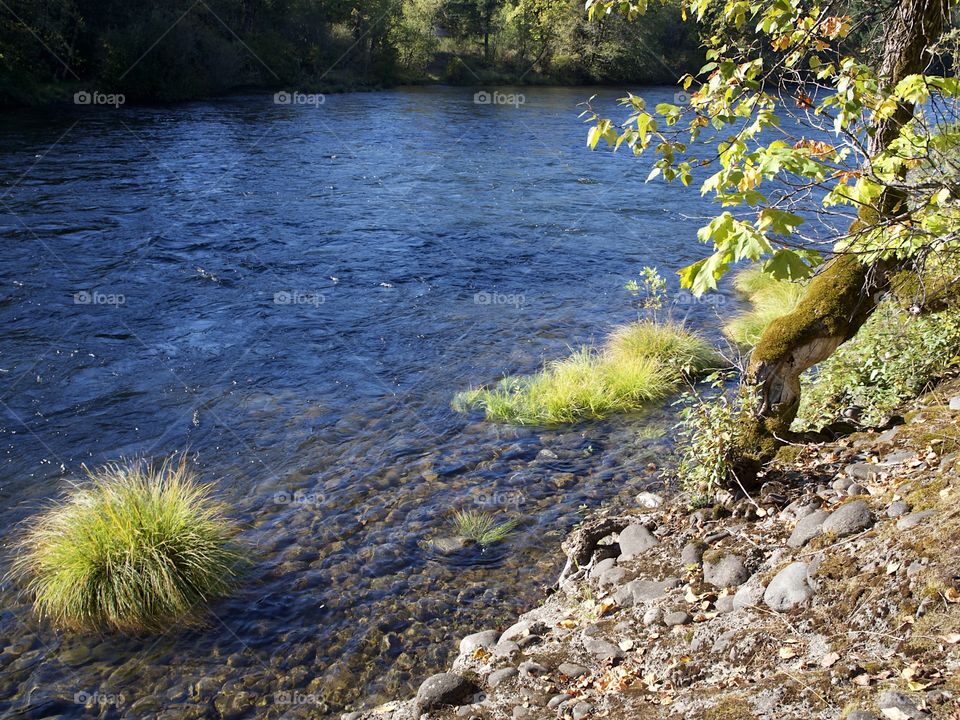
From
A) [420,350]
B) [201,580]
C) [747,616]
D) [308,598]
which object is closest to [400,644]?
[308,598]

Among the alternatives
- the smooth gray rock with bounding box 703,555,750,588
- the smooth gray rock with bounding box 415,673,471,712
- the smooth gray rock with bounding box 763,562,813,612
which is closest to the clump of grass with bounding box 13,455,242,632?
the smooth gray rock with bounding box 415,673,471,712

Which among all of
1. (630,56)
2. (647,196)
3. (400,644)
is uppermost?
(630,56)

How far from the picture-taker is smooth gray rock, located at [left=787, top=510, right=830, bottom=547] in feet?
17.1

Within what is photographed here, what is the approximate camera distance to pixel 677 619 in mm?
5039

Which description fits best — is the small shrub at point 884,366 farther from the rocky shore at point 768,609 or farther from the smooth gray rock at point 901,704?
the smooth gray rock at point 901,704

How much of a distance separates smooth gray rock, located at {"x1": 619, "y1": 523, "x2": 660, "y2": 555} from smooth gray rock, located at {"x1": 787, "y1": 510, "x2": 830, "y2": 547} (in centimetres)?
114

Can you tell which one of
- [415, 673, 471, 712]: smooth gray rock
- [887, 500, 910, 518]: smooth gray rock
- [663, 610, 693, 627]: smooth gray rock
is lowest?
[415, 673, 471, 712]: smooth gray rock

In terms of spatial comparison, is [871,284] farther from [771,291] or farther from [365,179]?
[365,179]

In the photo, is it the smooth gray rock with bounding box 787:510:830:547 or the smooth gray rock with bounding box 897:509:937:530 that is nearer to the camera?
the smooth gray rock with bounding box 897:509:937:530

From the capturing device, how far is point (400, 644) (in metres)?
5.88

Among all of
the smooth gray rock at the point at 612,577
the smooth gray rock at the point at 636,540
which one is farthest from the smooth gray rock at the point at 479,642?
the smooth gray rock at the point at 636,540

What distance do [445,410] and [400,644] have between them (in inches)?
158

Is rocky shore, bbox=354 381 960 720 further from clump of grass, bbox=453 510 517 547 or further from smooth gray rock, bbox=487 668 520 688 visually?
clump of grass, bbox=453 510 517 547

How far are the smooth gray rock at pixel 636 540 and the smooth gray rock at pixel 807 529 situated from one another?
44.9 inches
